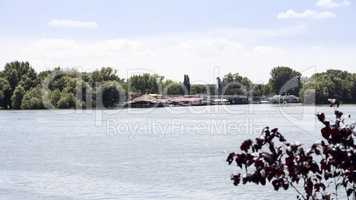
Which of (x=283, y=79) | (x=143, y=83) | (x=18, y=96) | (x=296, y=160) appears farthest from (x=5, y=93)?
(x=296, y=160)

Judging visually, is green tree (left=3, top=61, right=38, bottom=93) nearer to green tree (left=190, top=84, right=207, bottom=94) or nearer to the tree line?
the tree line

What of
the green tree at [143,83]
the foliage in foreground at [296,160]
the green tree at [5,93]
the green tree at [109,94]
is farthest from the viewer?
the green tree at [143,83]

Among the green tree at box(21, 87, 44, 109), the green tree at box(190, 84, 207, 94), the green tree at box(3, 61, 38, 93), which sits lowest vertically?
the green tree at box(21, 87, 44, 109)

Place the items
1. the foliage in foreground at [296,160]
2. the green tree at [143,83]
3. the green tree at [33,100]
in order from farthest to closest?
1. the green tree at [143,83]
2. the green tree at [33,100]
3. the foliage in foreground at [296,160]

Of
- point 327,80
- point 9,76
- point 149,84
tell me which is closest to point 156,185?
point 9,76

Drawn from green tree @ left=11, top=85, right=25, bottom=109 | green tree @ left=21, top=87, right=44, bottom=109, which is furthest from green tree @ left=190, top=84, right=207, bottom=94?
green tree @ left=11, top=85, right=25, bottom=109

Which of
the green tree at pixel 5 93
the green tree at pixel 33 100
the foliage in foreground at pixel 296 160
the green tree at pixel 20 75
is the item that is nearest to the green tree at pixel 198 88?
the green tree at pixel 20 75

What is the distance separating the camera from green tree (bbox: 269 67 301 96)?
160250mm

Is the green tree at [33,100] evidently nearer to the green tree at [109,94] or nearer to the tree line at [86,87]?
the tree line at [86,87]

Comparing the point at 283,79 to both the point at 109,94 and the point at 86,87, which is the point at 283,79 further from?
the point at 86,87

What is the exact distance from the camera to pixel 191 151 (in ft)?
101

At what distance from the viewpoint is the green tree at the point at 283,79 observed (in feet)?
526

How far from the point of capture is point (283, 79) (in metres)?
164

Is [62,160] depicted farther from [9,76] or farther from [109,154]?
[9,76]
